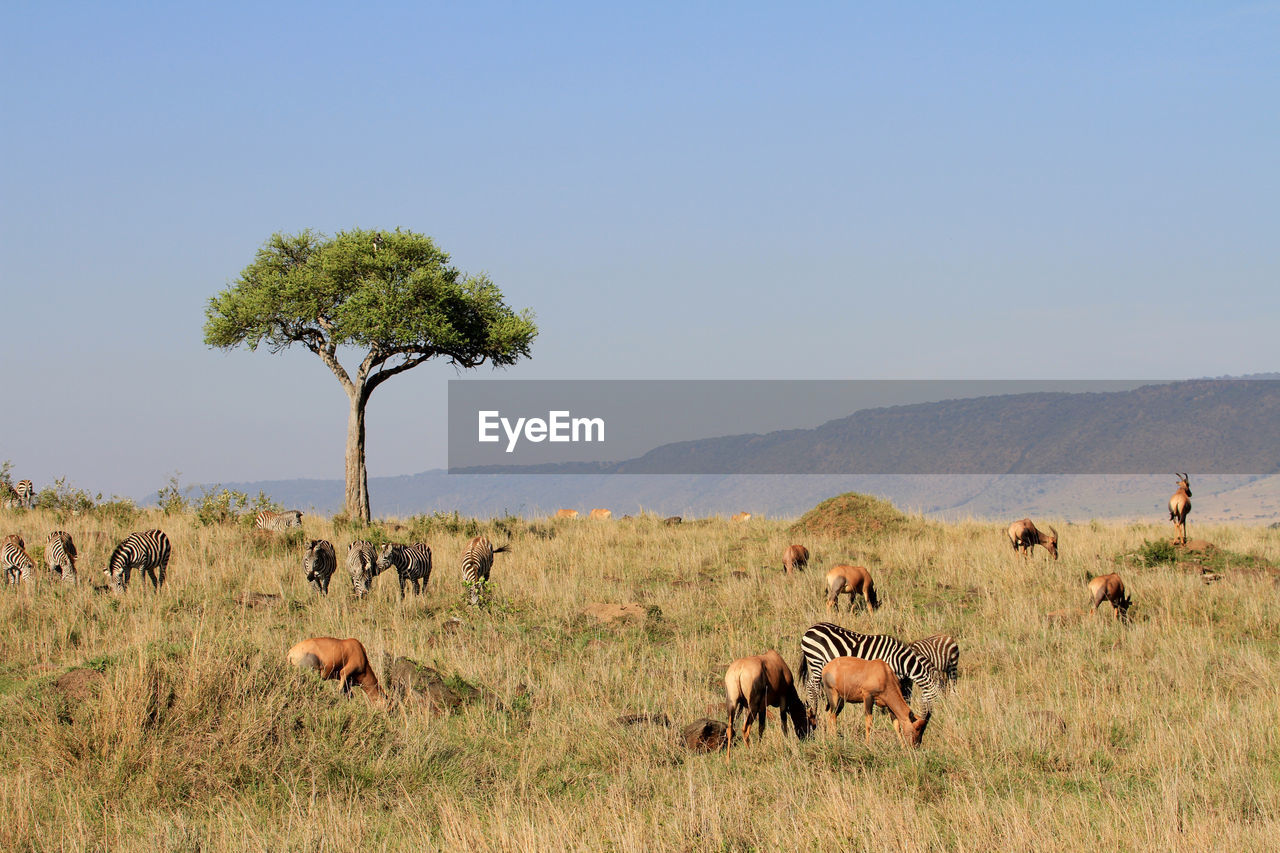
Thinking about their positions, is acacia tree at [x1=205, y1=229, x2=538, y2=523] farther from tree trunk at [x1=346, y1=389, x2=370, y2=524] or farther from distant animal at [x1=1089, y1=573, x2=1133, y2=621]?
distant animal at [x1=1089, y1=573, x2=1133, y2=621]

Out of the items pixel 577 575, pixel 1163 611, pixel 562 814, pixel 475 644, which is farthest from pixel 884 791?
pixel 577 575

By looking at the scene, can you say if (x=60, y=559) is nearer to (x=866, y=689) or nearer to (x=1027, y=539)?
(x=866, y=689)

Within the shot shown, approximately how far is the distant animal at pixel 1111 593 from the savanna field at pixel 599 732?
13.4 inches

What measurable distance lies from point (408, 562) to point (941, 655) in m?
9.41

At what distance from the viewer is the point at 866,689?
8.69 m

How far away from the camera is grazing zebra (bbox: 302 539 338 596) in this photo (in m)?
16.7

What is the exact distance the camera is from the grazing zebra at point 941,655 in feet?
35.3

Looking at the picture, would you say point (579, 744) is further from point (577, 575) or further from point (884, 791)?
point (577, 575)

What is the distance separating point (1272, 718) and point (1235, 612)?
697 cm

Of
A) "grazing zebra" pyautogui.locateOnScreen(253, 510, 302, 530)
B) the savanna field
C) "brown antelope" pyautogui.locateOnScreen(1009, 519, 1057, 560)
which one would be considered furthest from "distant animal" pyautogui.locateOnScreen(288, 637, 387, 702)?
"brown antelope" pyautogui.locateOnScreen(1009, 519, 1057, 560)

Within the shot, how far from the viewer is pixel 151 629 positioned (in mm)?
12742

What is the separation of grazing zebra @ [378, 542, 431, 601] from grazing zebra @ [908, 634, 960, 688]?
8.95 meters

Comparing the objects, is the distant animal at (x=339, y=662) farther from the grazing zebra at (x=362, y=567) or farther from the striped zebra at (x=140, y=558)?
the striped zebra at (x=140, y=558)

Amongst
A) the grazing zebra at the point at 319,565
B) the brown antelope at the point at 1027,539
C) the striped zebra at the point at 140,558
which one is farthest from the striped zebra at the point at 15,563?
the brown antelope at the point at 1027,539
